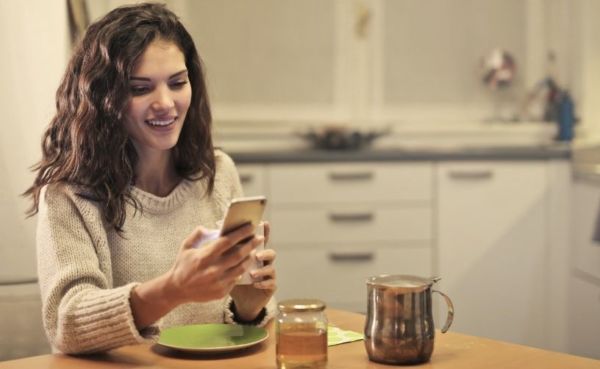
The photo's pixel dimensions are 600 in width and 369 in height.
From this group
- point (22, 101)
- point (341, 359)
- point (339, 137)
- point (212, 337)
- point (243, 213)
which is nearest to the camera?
point (243, 213)

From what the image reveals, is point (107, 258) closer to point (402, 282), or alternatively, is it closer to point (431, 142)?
point (402, 282)

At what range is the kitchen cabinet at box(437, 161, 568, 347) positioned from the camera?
3699 millimetres

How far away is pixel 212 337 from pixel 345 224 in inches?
85.8

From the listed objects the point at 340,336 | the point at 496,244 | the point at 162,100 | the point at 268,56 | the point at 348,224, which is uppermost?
the point at 268,56

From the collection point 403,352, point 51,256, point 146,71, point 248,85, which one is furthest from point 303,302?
point 248,85

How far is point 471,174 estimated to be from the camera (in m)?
3.69

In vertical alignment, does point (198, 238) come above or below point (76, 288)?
above

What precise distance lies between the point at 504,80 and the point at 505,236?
2.79 feet

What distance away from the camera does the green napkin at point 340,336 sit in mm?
1495

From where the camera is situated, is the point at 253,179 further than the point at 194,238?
Yes

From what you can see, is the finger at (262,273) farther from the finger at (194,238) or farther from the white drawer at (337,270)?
the white drawer at (337,270)

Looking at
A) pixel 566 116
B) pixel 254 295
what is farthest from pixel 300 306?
pixel 566 116

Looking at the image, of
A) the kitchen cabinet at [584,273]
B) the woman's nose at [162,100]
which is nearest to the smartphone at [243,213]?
the woman's nose at [162,100]

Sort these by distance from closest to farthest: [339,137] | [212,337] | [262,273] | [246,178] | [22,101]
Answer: [212,337] < [262,273] < [22,101] < [246,178] < [339,137]
